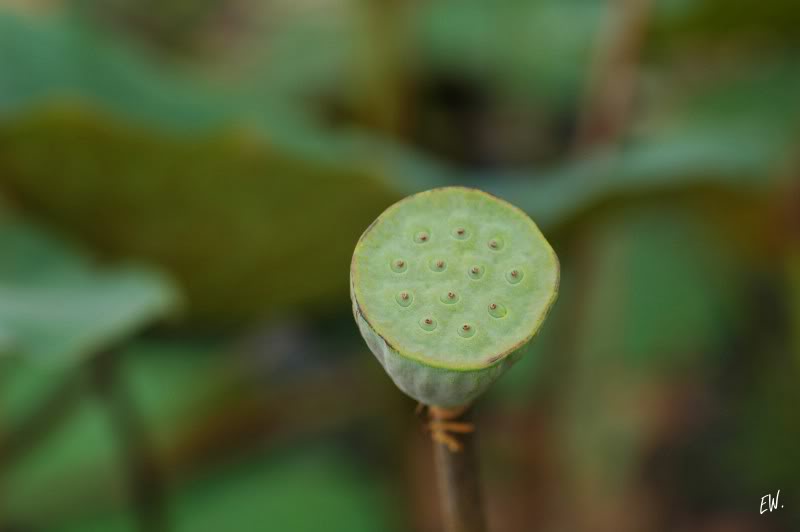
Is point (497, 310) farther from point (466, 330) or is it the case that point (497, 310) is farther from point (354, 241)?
point (354, 241)

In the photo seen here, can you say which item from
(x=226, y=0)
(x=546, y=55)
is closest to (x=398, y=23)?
(x=546, y=55)

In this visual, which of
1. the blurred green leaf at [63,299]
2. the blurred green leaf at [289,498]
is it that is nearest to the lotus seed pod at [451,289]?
the blurred green leaf at [63,299]

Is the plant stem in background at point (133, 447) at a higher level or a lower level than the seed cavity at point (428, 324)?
higher

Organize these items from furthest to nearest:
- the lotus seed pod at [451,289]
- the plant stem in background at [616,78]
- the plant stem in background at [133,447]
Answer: the plant stem in background at [616,78] → the plant stem in background at [133,447] → the lotus seed pod at [451,289]

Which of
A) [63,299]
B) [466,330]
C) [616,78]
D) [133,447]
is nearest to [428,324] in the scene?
[466,330]

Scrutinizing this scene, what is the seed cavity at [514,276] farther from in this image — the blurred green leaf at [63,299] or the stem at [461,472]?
the blurred green leaf at [63,299]

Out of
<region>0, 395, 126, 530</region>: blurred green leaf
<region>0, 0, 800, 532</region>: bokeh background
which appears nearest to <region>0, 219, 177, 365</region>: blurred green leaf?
<region>0, 0, 800, 532</region>: bokeh background

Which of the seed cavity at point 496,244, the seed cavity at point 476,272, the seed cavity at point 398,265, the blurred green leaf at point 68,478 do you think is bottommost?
the seed cavity at point 476,272
